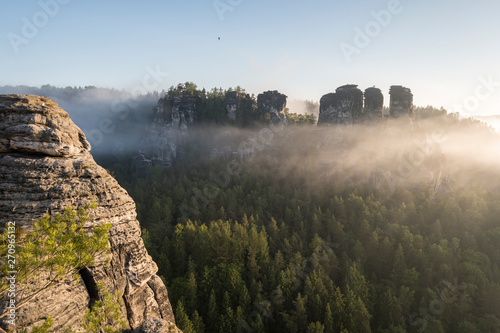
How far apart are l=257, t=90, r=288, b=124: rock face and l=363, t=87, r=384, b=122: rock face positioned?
26466mm

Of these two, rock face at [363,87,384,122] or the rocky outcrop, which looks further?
rock face at [363,87,384,122]

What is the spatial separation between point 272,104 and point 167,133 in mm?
38594

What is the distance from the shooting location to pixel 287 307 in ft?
96.4

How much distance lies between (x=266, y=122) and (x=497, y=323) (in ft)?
237

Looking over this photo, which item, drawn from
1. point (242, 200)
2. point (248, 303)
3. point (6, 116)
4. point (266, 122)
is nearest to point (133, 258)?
point (6, 116)

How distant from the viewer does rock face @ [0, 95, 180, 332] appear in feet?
30.5

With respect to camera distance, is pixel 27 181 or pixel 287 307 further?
pixel 287 307

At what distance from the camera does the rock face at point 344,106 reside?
75750mm

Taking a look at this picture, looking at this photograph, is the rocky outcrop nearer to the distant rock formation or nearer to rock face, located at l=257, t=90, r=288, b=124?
rock face, located at l=257, t=90, r=288, b=124

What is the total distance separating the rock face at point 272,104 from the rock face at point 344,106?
16805mm

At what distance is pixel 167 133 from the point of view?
89625 millimetres

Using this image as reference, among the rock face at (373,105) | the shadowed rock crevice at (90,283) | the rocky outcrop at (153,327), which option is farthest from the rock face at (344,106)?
the shadowed rock crevice at (90,283)

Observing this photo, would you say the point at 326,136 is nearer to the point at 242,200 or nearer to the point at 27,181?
the point at 242,200

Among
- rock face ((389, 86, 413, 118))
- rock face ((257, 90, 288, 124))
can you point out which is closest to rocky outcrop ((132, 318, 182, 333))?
rock face ((389, 86, 413, 118))
